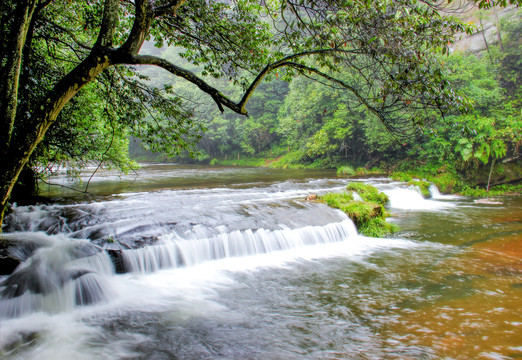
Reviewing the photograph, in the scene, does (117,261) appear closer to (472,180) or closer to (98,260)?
(98,260)

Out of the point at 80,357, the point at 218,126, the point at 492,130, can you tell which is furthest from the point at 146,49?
the point at 80,357

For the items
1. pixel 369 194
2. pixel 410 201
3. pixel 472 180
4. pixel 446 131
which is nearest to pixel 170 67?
pixel 369 194

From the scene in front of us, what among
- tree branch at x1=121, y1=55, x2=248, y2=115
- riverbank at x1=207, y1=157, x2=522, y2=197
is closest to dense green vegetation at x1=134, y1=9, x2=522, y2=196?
riverbank at x1=207, y1=157, x2=522, y2=197

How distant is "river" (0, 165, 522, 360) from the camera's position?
4.19 meters

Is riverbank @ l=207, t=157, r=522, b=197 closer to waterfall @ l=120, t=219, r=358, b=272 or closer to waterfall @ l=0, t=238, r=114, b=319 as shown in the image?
waterfall @ l=120, t=219, r=358, b=272

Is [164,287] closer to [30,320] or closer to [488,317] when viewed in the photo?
[30,320]

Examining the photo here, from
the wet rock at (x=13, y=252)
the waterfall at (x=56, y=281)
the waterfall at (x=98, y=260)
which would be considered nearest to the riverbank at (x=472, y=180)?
the waterfall at (x=98, y=260)

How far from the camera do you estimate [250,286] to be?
6312 millimetres

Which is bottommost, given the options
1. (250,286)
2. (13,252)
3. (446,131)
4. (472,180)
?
(250,286)

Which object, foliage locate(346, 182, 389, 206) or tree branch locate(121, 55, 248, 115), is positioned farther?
foliage locate(346, 182, 389, 206)

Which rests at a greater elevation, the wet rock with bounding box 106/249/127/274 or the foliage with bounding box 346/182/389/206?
the foliage with bounding box 346/182/389/206

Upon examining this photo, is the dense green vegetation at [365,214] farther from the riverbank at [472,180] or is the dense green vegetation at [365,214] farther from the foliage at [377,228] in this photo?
the riverbank at [472,180]

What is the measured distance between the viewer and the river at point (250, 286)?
4.19 meters

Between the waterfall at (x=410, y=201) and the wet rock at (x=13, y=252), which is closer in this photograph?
the wet rock at (x=13, y=252)
